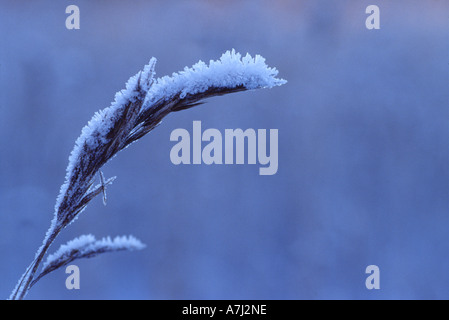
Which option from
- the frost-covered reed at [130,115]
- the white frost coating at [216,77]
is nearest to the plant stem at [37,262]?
the frost-covered reed at [130,115]

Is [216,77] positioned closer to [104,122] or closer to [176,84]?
[176,84]

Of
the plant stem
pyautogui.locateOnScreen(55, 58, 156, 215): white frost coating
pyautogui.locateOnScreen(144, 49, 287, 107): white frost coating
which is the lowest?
the plant stem

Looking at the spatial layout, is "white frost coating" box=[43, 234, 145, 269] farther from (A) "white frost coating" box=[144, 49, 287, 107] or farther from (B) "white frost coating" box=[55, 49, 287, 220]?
(A) "white frost coating" box=[144, 49, 287, 107]

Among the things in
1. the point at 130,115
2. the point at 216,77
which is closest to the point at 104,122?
the point at 130,115

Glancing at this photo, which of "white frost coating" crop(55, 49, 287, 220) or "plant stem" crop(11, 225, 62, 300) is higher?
"white frost coating" crop(55, 49, 287, 220)

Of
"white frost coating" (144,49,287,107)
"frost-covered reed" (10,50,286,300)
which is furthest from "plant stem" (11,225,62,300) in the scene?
"white frost coating" (144,49,287,107)
